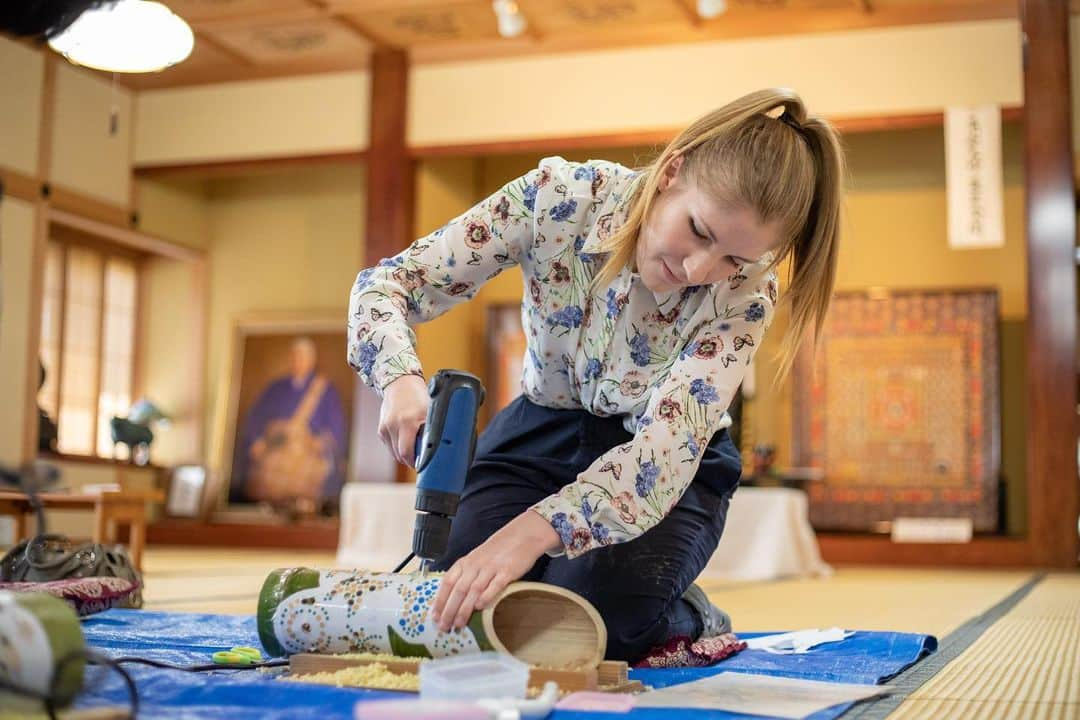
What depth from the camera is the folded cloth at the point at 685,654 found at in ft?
6.34

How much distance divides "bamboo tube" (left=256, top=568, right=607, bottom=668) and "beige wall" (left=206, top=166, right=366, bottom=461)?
632cm

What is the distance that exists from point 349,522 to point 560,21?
9.04 feet

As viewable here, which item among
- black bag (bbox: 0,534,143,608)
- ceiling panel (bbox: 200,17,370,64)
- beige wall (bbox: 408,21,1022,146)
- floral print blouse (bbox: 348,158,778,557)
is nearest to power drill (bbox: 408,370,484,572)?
floral print blouse (bbox: 348,158,778,557)

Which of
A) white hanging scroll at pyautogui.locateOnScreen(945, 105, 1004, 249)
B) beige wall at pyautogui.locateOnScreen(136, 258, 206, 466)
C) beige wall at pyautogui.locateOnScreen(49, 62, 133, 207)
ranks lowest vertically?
beige wall at pyautogui.locateOnScreen(136, 258, 206, 466)

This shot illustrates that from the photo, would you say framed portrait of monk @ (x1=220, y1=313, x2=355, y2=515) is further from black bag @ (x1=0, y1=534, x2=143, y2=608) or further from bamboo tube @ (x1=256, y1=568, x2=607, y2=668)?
bamboo tube @ (x1=256, y1=568, x2=607, y2=668)

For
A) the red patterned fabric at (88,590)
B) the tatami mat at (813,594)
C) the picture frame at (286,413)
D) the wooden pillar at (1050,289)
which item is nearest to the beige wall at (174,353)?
the picture frame at (286,413)

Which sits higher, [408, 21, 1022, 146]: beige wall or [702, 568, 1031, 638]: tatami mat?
[408, 21, 1022, 146]: beige wall

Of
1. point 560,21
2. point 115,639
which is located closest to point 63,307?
point 560,21

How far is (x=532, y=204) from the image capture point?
1930 millimetres

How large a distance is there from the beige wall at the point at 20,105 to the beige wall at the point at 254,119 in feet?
2.73

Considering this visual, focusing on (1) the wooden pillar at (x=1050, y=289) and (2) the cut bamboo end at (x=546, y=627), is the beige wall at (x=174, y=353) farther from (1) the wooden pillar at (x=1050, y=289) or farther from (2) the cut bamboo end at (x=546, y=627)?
(2) the cut bamboo end at (x=546, y=627)

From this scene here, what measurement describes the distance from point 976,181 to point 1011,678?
4660 mm

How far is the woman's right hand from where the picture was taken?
1.61 meters

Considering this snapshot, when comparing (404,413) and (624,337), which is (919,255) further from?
(404,413)
